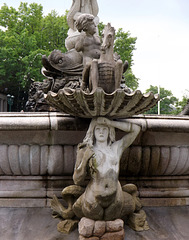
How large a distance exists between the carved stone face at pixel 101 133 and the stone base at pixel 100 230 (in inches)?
29.7

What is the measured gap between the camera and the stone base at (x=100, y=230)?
2.30 meters

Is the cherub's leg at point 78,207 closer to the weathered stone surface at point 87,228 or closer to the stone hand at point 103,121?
the weathered stone surface at point 87,228

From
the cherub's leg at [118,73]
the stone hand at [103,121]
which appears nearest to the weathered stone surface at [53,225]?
the stone hand at [103,121]

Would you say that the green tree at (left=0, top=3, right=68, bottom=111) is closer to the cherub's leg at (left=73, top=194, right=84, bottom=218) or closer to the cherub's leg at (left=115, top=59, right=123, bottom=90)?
the cherub's leg at (left=115, top=59, right=123, bottom=90)

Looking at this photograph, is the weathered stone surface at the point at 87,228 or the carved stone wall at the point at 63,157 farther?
the carved stone wall at the point at 63,157

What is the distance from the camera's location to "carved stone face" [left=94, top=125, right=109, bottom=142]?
8.26 feet

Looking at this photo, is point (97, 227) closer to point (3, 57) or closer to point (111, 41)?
point (111, 41)

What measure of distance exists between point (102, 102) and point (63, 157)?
952 millimetres

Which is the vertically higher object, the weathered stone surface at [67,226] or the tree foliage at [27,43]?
the tree foliage at [27,43]

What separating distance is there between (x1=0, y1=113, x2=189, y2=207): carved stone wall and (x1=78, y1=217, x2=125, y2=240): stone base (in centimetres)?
82

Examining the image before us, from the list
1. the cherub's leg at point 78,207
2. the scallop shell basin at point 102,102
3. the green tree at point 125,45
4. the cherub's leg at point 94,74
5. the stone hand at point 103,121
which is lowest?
the cherub's leg at point 78,207

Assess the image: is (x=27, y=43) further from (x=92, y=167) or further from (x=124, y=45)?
(x=92, y=167)

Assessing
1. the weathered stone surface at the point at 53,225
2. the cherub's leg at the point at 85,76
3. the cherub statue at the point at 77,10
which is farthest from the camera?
the cherub statue at the point at 77,10

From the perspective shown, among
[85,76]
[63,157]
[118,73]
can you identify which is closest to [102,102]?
[118,73]
